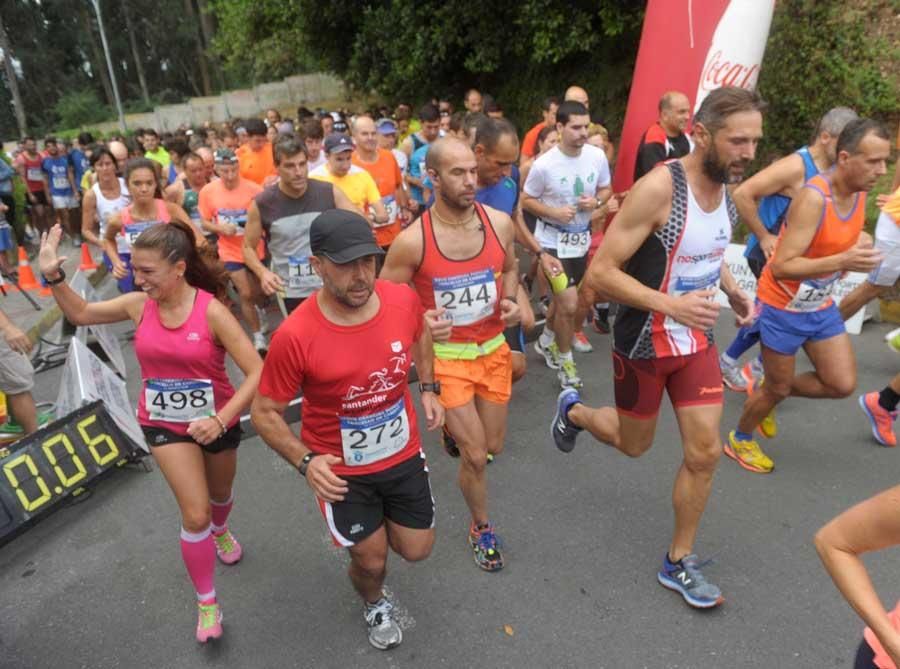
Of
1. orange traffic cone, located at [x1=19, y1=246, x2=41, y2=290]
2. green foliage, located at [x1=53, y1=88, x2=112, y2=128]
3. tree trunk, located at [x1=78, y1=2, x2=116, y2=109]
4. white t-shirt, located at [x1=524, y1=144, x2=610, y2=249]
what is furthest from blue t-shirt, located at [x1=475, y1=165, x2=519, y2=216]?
tree trunk, located at [x1=78, y1=2, x2=116, y2=109]

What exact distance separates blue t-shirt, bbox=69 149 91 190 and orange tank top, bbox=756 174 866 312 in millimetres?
13775

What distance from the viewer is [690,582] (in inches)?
117

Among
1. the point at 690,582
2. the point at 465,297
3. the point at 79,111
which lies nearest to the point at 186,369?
the point at 465,297

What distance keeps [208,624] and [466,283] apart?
→ 201cm

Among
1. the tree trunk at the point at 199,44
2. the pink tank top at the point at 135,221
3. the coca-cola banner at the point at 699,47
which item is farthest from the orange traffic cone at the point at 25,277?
the tree trunk at the point at 199,44

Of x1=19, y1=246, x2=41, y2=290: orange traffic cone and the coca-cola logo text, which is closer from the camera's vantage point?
the coca-cola logo text

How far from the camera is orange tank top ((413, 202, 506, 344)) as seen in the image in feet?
10.4

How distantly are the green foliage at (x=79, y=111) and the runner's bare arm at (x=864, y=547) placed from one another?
54.5m

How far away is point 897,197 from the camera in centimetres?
460

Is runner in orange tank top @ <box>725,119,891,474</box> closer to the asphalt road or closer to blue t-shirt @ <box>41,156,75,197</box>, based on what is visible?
the asphalt road

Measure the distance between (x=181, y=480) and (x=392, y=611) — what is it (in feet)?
3.71

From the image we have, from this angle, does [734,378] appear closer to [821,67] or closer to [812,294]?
[812,294]

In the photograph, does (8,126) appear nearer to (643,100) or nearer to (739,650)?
(643,100)

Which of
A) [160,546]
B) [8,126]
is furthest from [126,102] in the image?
[160,546]
